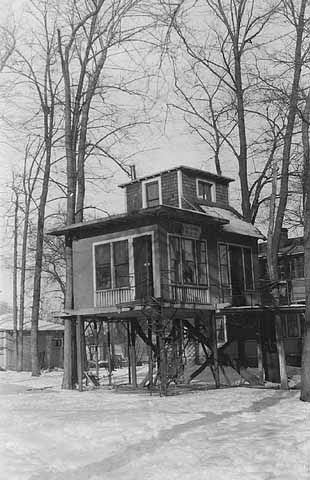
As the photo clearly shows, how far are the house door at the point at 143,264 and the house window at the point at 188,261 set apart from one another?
0.78 meters

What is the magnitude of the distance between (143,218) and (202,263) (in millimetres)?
3299

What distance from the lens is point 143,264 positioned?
20.5 meters

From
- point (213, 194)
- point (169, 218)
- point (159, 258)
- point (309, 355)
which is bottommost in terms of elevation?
point (309, 355)

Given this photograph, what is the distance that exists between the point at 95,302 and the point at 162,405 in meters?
6.65

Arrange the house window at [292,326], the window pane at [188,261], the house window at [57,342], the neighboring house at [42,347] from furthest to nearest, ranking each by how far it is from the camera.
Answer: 1. the house window at [57,342]
2. the neighboring house at [42,347]
3. the house window at [292,326]
4. the window pane at [188,261]

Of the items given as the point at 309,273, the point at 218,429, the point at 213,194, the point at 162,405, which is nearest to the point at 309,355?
the point at 309,273

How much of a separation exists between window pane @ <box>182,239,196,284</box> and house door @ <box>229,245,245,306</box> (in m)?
3.10

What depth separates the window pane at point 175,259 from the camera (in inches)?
802

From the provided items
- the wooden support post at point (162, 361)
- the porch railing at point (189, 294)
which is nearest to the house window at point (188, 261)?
the porch railing at point (189, 294)

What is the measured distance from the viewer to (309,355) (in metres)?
16.2

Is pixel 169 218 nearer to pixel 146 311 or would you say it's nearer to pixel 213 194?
pixel 146 311

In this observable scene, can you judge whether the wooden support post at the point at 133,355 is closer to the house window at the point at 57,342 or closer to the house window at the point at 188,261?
the house window at the point at 188,261

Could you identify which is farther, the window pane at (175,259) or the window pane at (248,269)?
the window pane at (248,269)

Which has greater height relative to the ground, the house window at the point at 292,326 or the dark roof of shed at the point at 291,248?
the dark roof of shed at the point at 291,248
